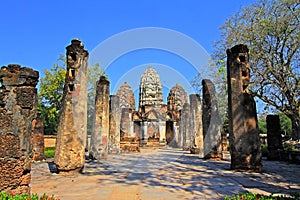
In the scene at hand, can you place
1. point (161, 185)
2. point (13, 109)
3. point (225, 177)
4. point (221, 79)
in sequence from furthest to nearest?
point (221, 79), point (225, 177), point (161, 185), point (13, 109)

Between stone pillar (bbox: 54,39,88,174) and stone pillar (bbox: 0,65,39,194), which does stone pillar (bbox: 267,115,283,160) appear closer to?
stone pillar (bbox: 54,39,88,174)

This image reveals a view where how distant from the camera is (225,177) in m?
6.93

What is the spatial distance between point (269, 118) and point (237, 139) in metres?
5.94

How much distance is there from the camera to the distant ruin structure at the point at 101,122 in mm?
12070

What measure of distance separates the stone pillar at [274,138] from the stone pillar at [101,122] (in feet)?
26.4

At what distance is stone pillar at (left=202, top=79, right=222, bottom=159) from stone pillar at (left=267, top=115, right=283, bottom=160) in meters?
2.81

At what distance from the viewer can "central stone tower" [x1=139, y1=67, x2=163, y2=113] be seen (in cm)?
3909

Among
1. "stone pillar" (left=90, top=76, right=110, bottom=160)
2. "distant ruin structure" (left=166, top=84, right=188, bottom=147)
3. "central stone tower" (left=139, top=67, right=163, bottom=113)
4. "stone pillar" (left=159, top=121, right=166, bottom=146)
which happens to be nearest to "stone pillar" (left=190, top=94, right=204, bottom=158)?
"stone pillar" (left=90, top=76, right=110, bottom=160)

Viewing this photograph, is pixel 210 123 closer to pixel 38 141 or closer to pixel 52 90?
pixel 38 141

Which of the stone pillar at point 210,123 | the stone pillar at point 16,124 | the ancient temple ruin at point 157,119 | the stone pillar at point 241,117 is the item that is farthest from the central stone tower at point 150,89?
the stone pillar at point 16,124

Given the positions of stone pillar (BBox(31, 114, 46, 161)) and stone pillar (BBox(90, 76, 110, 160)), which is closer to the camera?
stone pillar (BBox(90, 76, 110, 160))

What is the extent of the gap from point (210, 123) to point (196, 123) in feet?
15.4

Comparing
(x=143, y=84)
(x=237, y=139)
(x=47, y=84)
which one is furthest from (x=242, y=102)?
(x=143, y=84)

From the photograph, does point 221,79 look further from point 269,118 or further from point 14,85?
point 14,85
